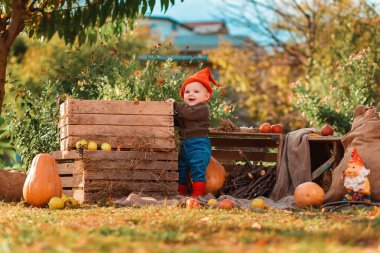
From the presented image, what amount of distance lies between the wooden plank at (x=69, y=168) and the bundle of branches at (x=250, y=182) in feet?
6.28

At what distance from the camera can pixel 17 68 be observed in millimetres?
23625

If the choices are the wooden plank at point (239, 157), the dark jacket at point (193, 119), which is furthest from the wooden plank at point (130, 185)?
the wooden plank at point (239, 157)

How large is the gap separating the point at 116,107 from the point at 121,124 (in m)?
0.20

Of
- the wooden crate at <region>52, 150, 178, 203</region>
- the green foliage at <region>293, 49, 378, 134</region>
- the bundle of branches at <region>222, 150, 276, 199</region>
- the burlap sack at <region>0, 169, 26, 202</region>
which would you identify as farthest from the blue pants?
the green foliage at <region>293, 49, 378, 134</region>

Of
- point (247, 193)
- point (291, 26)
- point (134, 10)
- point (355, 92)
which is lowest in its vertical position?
point (247, 193)

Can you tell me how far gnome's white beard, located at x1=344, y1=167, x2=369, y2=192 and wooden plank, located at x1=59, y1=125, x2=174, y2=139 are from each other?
205 centimetres

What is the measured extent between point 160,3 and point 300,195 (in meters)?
2.52

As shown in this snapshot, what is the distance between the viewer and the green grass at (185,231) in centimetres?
370

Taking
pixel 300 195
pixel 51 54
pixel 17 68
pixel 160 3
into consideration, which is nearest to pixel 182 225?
pixel 300 195

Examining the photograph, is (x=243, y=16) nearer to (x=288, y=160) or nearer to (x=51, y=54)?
(x=51, y=54)

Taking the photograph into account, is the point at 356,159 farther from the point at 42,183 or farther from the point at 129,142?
the point at 42,183

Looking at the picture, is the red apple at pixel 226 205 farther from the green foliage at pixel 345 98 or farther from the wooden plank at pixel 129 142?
the green foliage at pixel 345 98

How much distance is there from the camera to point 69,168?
317 inches

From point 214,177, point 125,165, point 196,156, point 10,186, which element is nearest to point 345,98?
point 214,177
